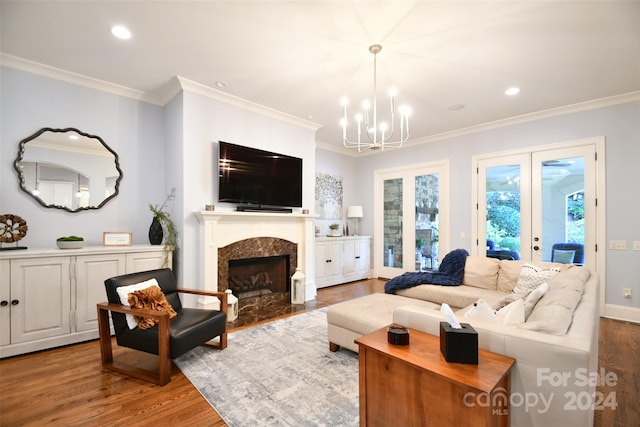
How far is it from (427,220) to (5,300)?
5.87 m

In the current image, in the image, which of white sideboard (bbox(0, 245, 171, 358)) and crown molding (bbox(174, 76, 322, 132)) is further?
crown molding (bbox(174, 76, 322, 132))

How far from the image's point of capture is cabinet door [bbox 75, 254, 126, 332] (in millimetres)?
2928

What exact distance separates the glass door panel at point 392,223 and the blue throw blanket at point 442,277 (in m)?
2.11

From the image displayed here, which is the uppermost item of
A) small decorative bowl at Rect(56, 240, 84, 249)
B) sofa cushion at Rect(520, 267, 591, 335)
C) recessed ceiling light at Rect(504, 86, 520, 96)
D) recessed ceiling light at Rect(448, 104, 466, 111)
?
recessed ceiling light at Rect(504, 86, 520, 96)

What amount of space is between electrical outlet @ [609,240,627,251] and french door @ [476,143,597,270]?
175 mm

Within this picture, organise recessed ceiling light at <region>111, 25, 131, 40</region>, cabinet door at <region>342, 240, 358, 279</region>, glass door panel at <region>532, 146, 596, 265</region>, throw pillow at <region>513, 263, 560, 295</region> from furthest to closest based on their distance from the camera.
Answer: cabinet door at <region>342, 240, 358, 279</region> < glass door panel at <region>532, 146, 596, 265</region> < throw pillow at <region>513, 263, 560, 295</region> < recessed ceiling light at <region>111, 25, 131, 40</region>

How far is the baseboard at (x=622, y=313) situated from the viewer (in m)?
3.62

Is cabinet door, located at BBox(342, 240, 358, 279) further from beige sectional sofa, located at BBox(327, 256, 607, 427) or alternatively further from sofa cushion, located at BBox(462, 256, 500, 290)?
beige sectional sofa, located at BBox(327, 256, 607, 427)

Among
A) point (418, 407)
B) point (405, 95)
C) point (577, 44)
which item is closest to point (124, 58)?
point (405, 95)

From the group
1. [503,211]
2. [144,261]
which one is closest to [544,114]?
[503,211]

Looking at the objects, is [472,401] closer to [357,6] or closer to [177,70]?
[357,6]

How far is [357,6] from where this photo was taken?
222 centimetres

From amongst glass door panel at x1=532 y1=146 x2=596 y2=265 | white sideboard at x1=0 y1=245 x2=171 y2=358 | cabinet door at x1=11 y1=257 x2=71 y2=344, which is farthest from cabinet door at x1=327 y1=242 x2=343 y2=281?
cabinet door at x1=11 y1=257 x2=71 y2=344

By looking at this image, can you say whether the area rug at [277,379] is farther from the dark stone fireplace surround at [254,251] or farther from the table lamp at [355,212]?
the table lamp at [355,212]
